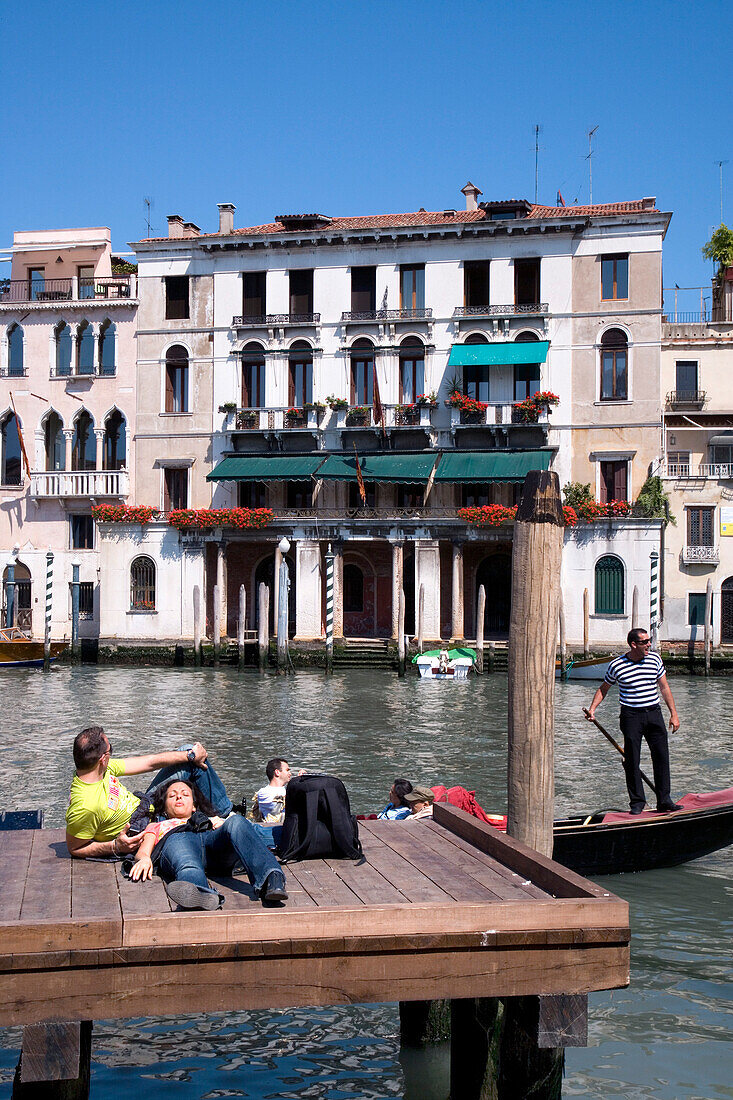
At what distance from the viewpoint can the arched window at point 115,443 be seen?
105ft

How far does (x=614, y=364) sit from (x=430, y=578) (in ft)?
22.4

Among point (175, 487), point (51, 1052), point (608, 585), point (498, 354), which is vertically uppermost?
point (498, 354)

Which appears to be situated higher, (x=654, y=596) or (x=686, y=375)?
(x=686, y=375)

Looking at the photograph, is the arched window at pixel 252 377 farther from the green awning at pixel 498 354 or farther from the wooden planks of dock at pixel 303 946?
the wooden planks of dock at pixel 303 946

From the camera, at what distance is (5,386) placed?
32.6 meters

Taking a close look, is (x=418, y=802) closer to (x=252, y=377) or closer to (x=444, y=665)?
(x=444, y=665)

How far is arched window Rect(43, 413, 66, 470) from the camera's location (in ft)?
106

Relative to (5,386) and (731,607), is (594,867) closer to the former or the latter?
(731,607)

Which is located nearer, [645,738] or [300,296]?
[645,738]

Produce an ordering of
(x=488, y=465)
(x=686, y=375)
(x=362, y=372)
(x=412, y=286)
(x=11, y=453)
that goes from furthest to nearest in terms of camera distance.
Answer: (x=11, y=453)
(x=686, y=375)
(x=362, y=372)
(x=412, y=286)
(x=488, y=465)

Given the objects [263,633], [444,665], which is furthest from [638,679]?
[263,633]

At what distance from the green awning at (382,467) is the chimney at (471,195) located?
729cm

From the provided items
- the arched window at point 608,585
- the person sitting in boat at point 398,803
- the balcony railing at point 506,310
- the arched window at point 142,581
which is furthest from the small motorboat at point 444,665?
the person sitting in boat at point 398,803

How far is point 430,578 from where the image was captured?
2897 cm
